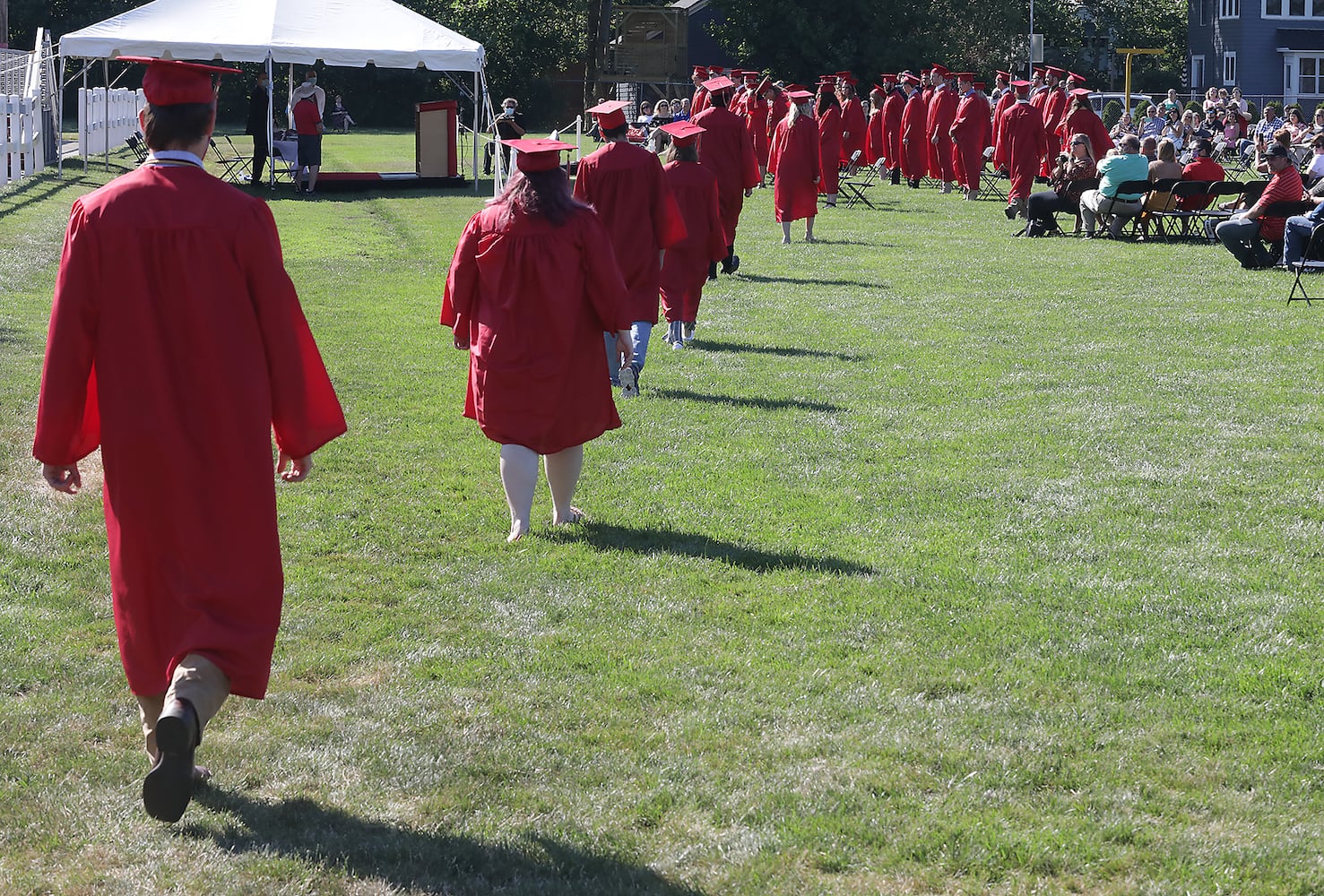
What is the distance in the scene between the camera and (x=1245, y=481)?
7.54 m

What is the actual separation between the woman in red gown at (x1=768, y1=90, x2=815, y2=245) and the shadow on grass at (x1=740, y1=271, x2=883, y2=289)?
6.84 ft

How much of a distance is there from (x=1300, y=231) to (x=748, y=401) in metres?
7.63

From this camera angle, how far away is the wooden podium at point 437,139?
27531 millimetres

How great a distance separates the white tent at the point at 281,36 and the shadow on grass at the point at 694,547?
18.1 metres

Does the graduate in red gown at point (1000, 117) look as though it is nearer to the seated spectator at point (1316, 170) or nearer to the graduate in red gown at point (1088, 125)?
the graduate in red gown at point (1088, 125)

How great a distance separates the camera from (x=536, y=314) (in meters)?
6.27

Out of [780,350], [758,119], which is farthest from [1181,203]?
[758,119]

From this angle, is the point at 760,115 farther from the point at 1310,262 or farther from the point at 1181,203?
the point at 1310,262

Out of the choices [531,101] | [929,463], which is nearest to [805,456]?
[929,463]

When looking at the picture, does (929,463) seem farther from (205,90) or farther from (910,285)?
(910,285)

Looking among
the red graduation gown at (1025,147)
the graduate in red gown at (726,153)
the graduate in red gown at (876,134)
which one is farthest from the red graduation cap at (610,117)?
the graduate in red gown at (876,134)

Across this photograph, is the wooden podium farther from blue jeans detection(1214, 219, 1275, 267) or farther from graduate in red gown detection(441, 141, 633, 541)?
graduate in red gown detection(441, 141, 633, 541)

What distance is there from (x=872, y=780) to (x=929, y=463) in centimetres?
402

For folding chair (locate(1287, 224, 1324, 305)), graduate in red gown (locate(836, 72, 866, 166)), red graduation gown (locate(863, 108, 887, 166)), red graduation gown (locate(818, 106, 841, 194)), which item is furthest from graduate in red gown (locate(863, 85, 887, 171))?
folding chair (locate(1287, 224, 1324, 305))
